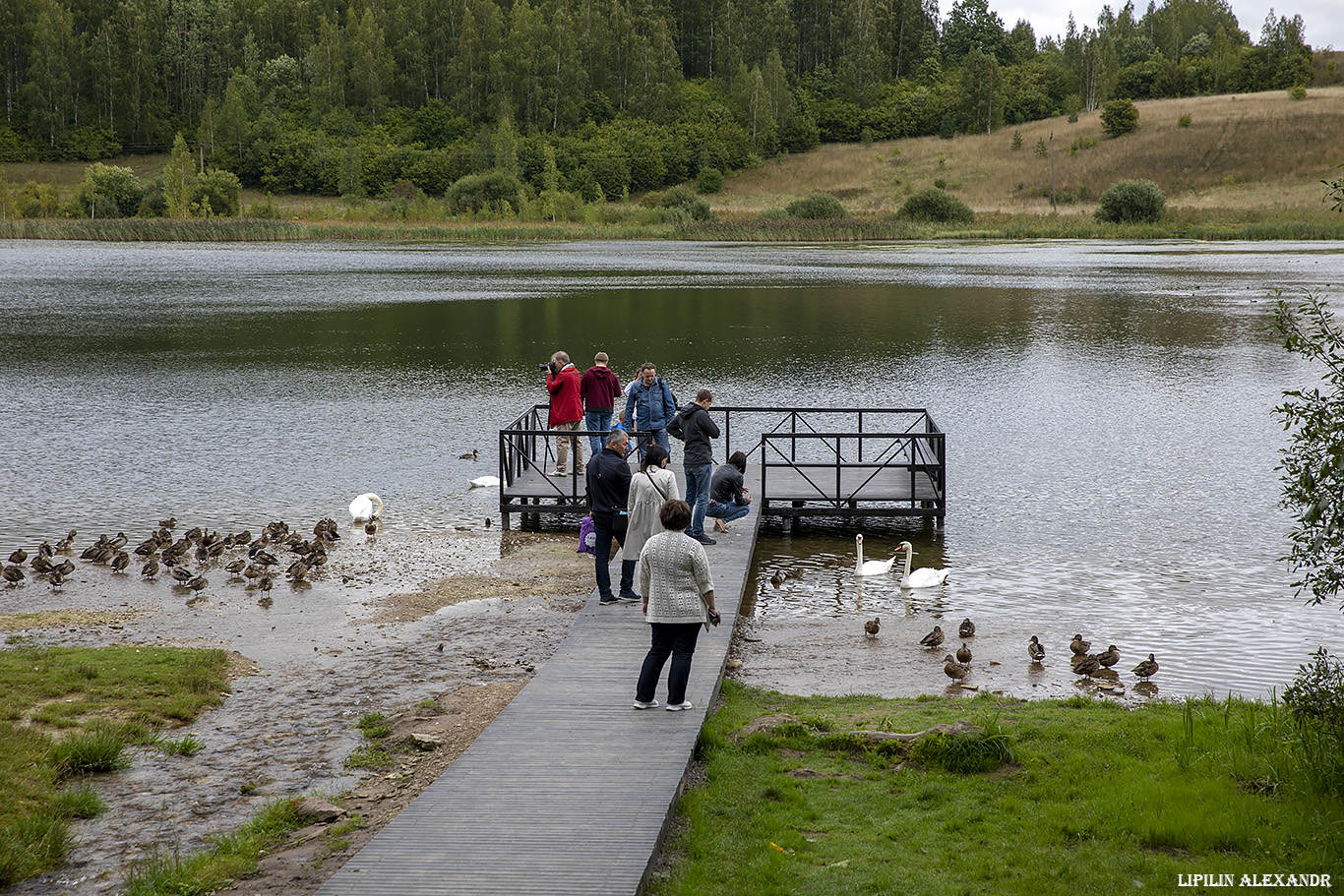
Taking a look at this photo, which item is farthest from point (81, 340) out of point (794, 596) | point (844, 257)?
point (844, 257)

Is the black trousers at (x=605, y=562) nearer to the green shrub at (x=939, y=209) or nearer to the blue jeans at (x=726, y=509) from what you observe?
the blue jeans at (x=726, y=509)

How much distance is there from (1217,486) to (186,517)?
19064 millimetres

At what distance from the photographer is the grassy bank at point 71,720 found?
24.8 ft

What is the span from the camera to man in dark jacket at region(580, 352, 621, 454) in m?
19.0

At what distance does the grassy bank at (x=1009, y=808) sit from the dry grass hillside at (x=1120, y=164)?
11658cm

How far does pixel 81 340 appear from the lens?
42688 mm

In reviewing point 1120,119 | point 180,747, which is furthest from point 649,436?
point 1120,119

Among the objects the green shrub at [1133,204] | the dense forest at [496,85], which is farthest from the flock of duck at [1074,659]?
the dense forest at [496,85]

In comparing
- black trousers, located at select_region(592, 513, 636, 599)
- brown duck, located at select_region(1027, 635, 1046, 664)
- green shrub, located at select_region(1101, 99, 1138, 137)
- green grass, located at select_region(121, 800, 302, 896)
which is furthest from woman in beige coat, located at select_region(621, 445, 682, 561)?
green shrub, located at select_region(1101, 99, 1138, 137)

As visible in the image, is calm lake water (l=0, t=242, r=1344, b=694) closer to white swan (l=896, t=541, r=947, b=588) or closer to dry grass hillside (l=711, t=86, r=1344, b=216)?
white swan (l=896, t=541, r=947, b=588)

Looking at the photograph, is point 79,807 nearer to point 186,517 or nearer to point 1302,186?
point 186,517

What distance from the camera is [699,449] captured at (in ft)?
51.2

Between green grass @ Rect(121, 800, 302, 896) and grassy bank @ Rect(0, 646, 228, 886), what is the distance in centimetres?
81

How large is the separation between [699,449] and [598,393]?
13.0 feet
